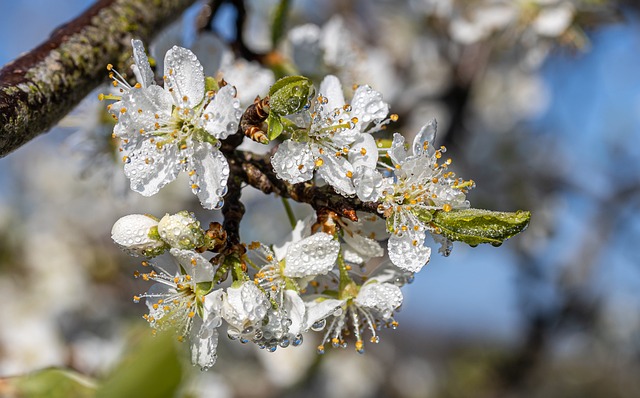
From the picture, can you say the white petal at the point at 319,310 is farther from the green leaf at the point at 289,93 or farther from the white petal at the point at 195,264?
the green leaf at the point at 289,93

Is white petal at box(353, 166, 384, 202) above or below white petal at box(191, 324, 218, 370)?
above

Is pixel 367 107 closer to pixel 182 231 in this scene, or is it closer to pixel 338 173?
pixel 338 173

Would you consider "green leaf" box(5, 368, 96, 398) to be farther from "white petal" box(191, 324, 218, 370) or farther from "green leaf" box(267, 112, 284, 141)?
"green leaf" box(267, 112, 284, 141)

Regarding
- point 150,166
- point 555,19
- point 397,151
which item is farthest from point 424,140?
point 555,19

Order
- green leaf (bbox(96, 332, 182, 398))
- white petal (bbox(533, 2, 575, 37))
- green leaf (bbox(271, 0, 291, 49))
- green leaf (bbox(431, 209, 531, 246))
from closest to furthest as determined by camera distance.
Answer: green leaf (bbox(96, 332, 182, 398)) → green leaf (bbox(431, 209, 531, 246)) → green leaf (bbox(271, 0, 291, 49)) → white petal (bbox(533, 2, 575, 37))

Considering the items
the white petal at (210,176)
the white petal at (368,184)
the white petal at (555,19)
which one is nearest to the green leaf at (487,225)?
the white petal at (368,184)

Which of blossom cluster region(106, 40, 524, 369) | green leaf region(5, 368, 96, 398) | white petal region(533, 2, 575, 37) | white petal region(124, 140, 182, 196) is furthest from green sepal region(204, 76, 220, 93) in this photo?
white petal region(533, 2, 575, 37)

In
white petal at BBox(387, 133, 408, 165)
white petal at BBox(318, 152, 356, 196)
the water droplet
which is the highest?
white petal at BBox(387, 133, 408, 165)
